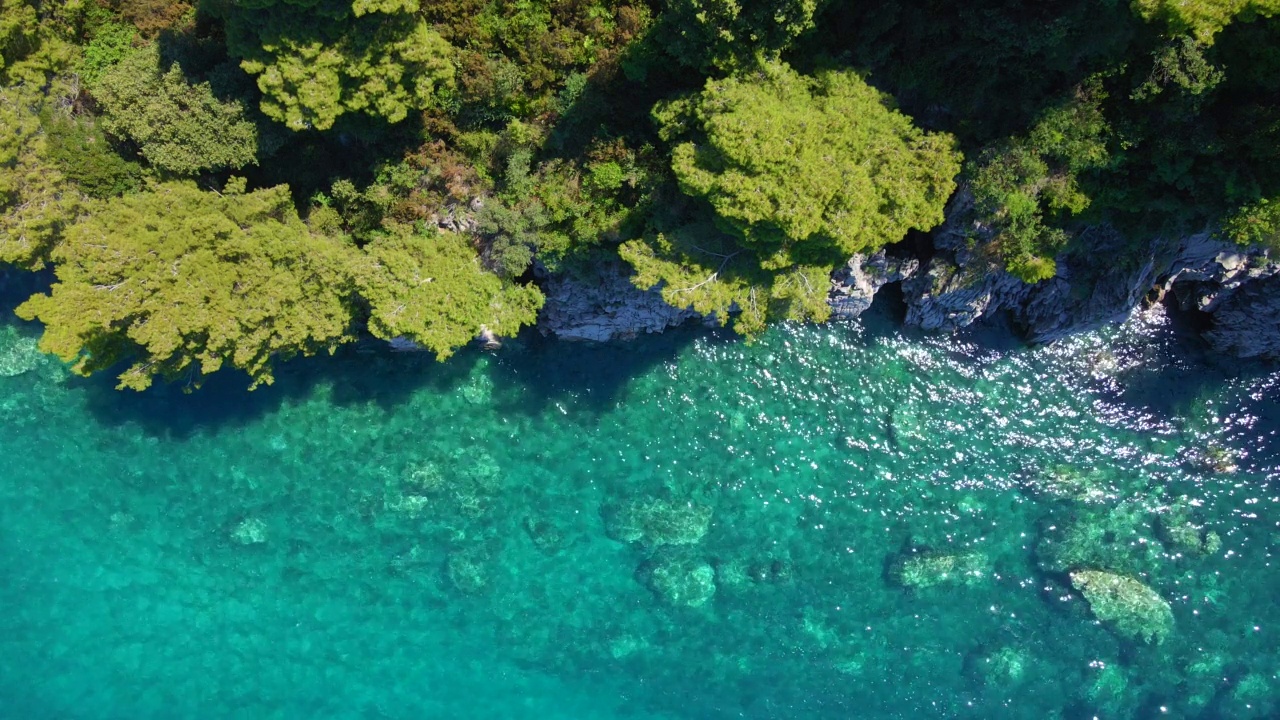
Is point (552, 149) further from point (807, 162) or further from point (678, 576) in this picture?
point (678, 576)

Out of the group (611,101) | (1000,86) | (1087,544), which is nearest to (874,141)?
(1000,86)

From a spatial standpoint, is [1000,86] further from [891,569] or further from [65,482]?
[65,482]

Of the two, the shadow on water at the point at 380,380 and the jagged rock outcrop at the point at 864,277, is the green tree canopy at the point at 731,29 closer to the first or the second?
the jagged rock outcrop at the point at 864,277

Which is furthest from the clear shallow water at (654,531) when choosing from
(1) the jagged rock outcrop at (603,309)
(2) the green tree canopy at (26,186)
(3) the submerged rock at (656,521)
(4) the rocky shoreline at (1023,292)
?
(2) the green tree canopy at (26,186)

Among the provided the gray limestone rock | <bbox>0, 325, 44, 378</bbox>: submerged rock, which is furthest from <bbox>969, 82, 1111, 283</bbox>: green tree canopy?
<bbox>0, 325, 44, 378</bbox>: submerged rock

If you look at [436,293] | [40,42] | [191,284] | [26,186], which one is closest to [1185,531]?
[436,293]

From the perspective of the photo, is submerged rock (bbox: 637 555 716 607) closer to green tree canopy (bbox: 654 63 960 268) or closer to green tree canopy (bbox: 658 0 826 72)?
green tree canopy (bbox: 654 63 960 268)

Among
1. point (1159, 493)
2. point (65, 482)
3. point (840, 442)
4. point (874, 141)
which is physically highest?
point (874, 141)
